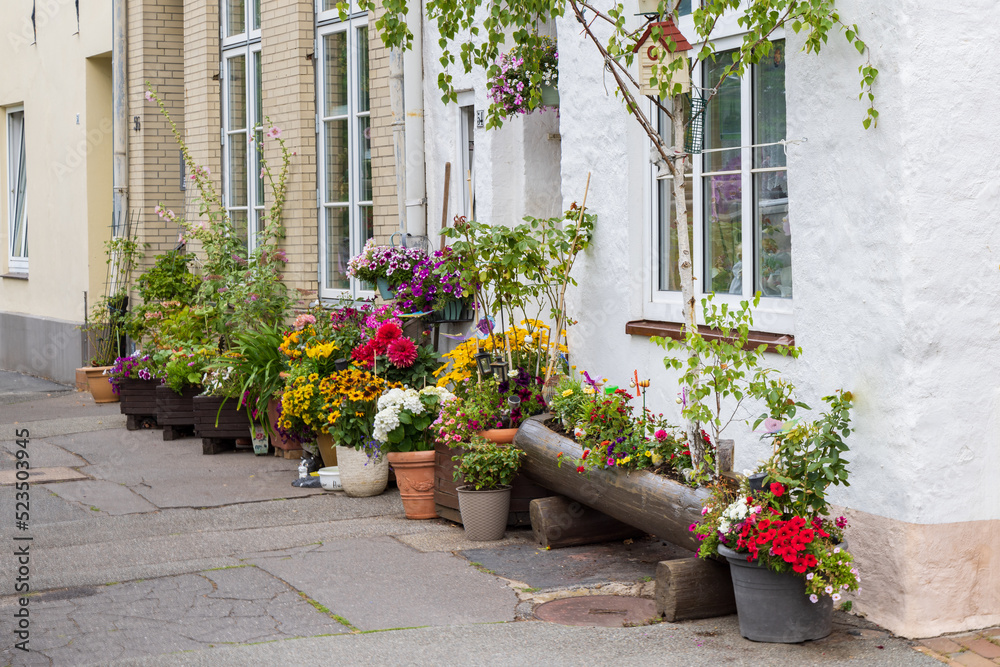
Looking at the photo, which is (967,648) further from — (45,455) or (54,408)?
(54,408)

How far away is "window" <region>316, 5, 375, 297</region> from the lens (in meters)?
9.75

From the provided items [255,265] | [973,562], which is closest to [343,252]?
[255,265]

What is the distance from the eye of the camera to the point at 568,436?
20.2 ft

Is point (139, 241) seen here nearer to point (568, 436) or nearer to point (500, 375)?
point (500, 375)

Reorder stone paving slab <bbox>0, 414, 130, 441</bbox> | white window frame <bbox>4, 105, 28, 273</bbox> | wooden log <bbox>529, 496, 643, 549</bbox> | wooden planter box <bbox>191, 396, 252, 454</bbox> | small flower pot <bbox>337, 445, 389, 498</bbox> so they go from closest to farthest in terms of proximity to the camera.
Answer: wooden log <bbox>529, 496, 643, 549</bbox>, small flower pot <bbox>337, 445, 389, 498</bbox>, wooden planter box <bbox>191, 396, 252, 454</bbox>, stone paving slab <bbox>0, 414, 130, 441</bbox>, white window frame <bbox>4, 105, 28, 273</bbox>

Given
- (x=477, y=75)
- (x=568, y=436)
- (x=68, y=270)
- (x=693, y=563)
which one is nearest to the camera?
(x=693, y=563)

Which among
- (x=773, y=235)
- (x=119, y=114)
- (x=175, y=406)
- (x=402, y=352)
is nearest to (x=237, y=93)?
(x=119, y=114)

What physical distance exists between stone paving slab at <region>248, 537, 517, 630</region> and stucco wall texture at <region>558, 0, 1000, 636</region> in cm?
172

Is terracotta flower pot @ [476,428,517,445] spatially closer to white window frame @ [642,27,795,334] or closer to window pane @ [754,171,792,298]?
white window frame @ [642,27,795,334]

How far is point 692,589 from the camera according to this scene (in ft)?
16.2

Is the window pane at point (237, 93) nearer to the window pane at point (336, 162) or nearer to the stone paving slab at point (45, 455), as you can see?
the window pane at point (336, 162)

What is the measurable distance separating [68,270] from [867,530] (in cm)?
1173

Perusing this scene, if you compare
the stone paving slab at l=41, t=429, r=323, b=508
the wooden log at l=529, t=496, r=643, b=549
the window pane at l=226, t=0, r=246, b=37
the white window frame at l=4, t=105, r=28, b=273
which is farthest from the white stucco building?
the white window frame at l=4, t=105, r=28, b=273

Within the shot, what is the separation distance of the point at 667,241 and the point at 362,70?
4.27 meters
